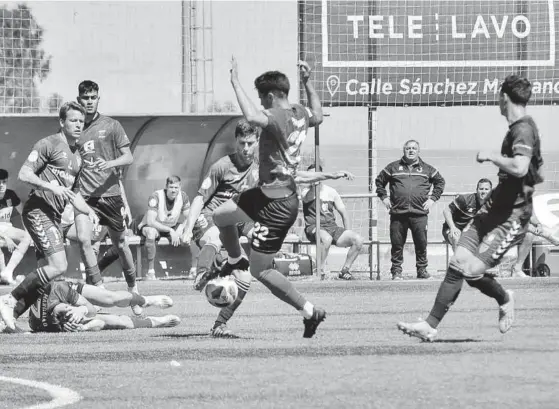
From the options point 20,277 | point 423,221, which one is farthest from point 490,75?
point 20,277

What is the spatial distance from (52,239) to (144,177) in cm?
1134

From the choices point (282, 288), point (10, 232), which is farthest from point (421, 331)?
point (10, 232)

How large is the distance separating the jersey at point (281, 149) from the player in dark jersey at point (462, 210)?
34.1 ft

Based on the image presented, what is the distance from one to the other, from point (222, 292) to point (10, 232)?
1117cm

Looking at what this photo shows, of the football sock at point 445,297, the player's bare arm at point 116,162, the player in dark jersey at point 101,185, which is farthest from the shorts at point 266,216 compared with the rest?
the player in dark jersey at point 101,185

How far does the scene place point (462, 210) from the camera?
2003 cm

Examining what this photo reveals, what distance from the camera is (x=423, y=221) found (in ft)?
64.8

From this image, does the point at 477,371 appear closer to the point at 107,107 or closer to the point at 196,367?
the point at 196,367

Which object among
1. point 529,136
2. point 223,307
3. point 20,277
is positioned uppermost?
point 529,136

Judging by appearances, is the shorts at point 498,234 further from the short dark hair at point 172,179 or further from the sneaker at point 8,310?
the short dark hair at point 172,179

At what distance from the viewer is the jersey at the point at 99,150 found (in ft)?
42.3

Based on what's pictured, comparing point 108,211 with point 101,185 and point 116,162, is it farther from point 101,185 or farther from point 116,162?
point 116,162

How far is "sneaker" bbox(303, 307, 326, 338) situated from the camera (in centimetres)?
941

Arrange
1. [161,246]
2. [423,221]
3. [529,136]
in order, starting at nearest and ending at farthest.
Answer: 1. [529,136]
2. [423,221]
3. [161,246]
